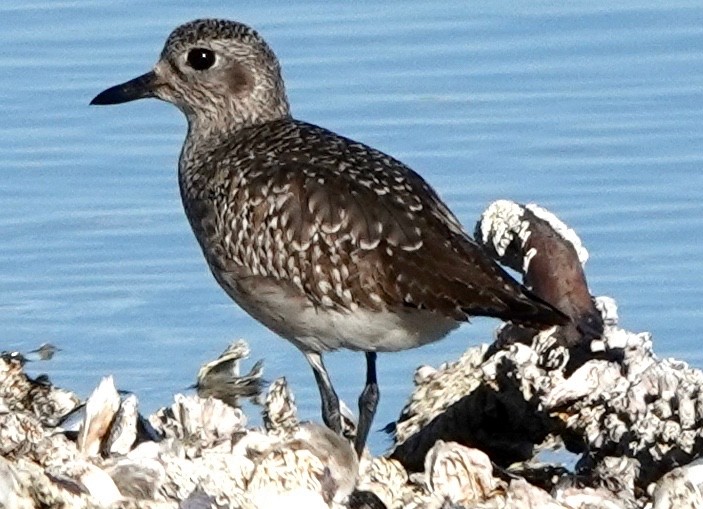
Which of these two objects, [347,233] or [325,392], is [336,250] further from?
[325,392]

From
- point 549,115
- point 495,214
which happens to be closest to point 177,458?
point 495,214

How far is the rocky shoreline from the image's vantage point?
604 cm

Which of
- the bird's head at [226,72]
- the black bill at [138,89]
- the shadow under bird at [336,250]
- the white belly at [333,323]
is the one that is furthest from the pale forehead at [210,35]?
the white belly at [333,323]

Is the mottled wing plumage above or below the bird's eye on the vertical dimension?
below

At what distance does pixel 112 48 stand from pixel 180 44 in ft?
11.5

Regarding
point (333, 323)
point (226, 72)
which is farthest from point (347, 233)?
point (226, 72)

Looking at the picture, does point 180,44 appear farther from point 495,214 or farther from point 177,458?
point 177,458

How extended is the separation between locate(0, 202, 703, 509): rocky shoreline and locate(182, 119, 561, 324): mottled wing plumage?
26 centimetres

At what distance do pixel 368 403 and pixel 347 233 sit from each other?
73 cm

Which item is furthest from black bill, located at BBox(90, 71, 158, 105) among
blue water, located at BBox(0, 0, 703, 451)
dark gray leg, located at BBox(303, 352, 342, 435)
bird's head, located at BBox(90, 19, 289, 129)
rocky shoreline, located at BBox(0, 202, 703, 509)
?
dark gray leg, located at BBox(303, 352, 342, 435)

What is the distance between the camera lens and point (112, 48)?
476 inches

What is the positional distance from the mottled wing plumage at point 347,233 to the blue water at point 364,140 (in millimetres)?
932

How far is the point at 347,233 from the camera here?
7.45 m

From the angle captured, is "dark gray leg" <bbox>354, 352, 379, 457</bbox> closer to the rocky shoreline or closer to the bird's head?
the rocky shoreline
